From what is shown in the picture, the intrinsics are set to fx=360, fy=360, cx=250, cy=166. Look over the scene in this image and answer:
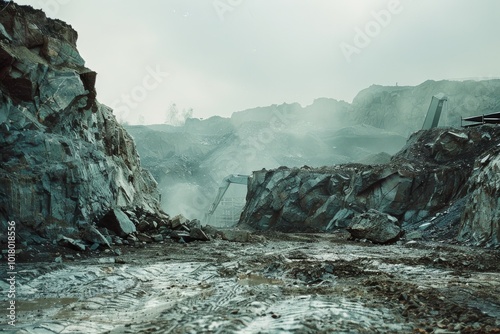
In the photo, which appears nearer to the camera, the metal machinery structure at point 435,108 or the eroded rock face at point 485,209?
the eroded rock face at point 485,209

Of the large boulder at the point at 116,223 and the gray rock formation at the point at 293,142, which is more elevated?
the gray rock formation at the point at 293,142

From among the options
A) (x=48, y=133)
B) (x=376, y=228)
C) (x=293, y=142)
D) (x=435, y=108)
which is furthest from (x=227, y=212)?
(x=48, y=133)

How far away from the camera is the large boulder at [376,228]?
45.0ft

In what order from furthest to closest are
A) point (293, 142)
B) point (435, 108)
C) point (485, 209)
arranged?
1. point (293, 142)
2. point (435, 108)
3. point (485, 209)

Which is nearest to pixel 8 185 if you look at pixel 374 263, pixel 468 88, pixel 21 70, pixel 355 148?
pixel 21 70

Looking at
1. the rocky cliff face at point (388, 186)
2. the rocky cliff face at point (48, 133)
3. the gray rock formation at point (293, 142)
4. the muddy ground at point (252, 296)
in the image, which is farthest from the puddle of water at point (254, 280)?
the gray rock formation at point (293, 142)

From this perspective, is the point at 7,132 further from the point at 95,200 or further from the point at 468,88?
the point at 468,88

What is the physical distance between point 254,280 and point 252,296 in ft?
4.77

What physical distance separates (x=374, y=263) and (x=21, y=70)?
Result: 11657 millimetres

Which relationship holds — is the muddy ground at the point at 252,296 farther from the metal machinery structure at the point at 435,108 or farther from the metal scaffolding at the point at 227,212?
the metal scaffolding at the point at 227,212

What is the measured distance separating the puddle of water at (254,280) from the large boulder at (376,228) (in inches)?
332

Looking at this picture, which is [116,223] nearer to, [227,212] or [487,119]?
[487,119]

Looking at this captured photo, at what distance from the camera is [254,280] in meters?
6.43

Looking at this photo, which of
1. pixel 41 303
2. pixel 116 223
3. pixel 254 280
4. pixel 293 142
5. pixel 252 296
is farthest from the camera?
pixel 293 142
